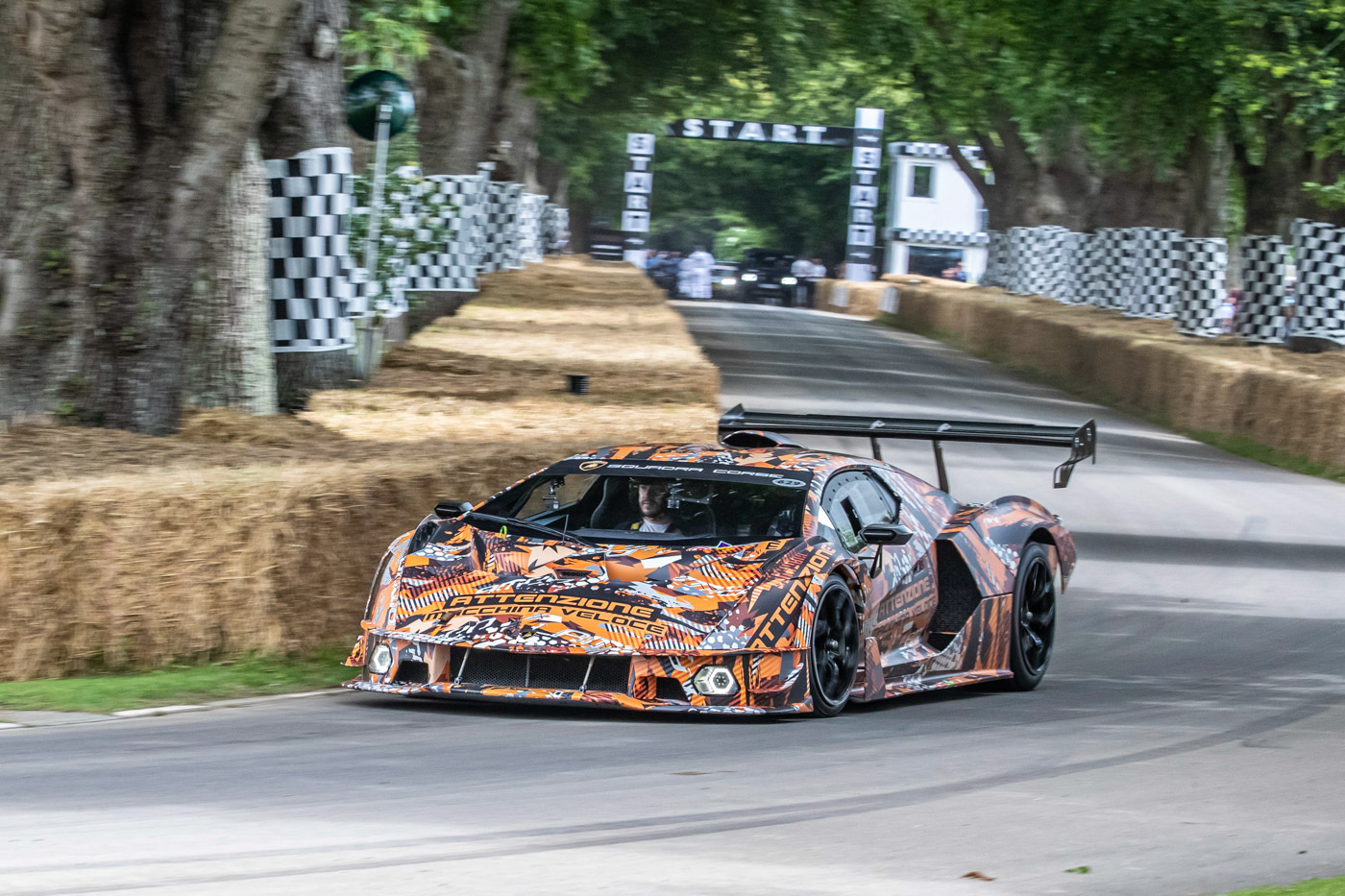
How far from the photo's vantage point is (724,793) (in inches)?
251

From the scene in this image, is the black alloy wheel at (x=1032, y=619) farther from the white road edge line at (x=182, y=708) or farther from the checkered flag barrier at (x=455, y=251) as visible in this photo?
the checkered flag barrier at (x=455, y=251)

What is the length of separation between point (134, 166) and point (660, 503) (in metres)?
4.45

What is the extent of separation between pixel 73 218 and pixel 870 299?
53942 millimetres

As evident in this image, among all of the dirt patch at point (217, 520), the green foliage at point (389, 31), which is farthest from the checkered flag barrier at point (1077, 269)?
the dirt patch at point (217, 520)

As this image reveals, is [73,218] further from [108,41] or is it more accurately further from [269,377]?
[269,377]

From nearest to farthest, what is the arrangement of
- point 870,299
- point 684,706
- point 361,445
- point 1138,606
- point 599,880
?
point 599,880 → point 684,706 → point 361,445 → point 1138,606 → point 870,299

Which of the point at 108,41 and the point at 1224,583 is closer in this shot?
the point at 108,41

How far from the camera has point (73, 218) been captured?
11.0 metres

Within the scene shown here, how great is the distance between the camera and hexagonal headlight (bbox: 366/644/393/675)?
7.90 metres

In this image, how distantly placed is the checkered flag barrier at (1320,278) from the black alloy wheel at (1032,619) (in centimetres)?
1861

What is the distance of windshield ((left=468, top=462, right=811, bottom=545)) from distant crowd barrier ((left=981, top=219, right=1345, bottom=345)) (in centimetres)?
2072

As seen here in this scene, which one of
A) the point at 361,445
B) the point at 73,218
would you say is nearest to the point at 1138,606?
the point at 361,445

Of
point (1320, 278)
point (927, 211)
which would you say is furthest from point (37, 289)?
point (927, 211)

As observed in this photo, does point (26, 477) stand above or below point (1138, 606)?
above
